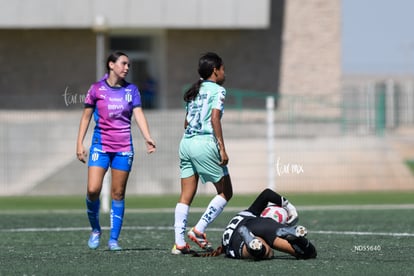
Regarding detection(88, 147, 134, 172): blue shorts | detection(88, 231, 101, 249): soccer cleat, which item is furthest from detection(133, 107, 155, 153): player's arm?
detection(88, 231, 101, 249): soccer cleat

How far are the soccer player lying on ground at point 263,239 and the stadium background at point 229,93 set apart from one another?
12567 millimetres

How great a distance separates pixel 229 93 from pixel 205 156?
64.1 feet

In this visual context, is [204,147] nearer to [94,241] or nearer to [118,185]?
[118,185]

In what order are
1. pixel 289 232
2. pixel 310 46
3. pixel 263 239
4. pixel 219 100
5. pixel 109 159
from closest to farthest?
1. pixel 289 232
2. pixel 263 239
3. pixel 219 100
4. pixel 109 159
5. pixel 310 46

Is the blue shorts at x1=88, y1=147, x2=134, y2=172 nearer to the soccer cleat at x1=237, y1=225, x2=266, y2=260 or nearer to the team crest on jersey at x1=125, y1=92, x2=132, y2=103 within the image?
the team crest on jersey at x1=125, y1=92, x2=132, y2=103

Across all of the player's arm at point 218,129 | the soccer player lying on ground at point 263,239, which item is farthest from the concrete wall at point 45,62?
the soccer player lying on ground at point 263,239

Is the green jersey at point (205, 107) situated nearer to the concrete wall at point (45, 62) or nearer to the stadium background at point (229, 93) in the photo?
the stadium background at point (229, 93)

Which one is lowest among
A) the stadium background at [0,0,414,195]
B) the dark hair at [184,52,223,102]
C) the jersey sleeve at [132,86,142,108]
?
the stadium background at [0,0,414,195]

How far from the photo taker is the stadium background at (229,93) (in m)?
26.6

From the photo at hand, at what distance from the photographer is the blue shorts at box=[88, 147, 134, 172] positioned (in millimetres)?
11844

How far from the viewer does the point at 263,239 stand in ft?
34.6

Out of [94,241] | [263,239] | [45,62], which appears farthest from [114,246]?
[45,62]

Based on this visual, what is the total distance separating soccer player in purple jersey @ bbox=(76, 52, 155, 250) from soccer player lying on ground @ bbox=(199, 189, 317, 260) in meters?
1.59

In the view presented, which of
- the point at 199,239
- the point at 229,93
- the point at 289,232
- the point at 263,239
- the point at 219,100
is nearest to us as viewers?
the point at 289,232
